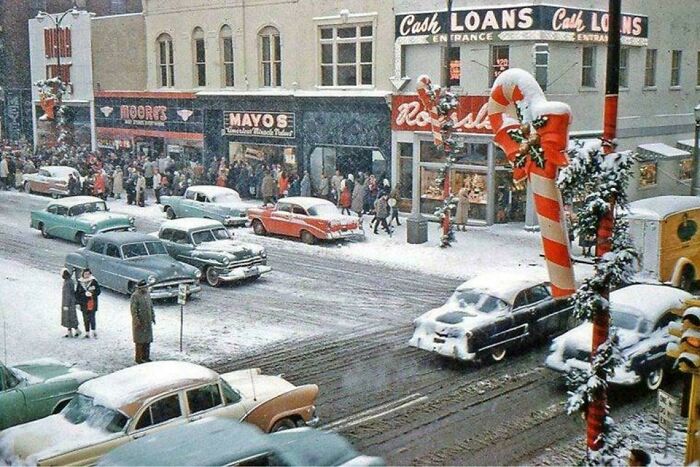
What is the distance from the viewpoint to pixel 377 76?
31672 mm

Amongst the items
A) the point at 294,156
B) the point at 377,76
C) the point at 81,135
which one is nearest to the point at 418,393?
the point at 377,76

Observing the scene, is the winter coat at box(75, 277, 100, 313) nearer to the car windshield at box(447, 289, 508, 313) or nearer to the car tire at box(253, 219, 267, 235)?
the car windshield at box(447, 289, 508, 313)

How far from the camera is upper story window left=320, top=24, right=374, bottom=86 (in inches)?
1265

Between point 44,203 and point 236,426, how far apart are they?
27.8 metres

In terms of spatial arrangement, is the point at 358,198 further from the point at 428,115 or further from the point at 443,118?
the point at 443,118

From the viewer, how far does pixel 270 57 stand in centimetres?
3578

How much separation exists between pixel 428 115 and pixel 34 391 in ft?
65.7

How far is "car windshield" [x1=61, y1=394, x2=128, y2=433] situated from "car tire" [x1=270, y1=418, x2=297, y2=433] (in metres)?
2.16

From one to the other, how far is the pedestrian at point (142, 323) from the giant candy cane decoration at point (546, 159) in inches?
327

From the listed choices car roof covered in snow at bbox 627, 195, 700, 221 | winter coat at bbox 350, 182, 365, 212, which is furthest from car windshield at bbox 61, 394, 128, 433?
winter coat at bbox 350, 182, 365, 212

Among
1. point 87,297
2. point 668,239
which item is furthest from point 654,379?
point 87,297

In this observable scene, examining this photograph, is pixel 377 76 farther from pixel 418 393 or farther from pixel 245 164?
pixel 418 393

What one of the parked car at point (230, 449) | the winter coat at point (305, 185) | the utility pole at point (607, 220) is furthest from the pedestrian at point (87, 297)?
the winter coat at point (305, 185)

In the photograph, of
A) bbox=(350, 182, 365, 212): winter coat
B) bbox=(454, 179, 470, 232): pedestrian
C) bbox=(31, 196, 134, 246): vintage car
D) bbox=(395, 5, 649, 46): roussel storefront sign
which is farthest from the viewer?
bbox=(350, 182, 365, 212): winter coat
